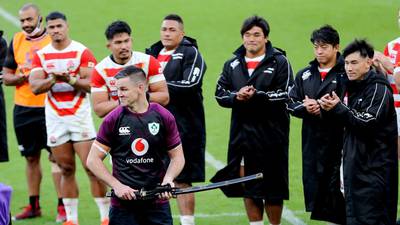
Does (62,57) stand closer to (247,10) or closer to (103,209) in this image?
(103,209)

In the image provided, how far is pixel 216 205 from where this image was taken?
1384 cm

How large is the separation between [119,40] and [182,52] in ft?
3.05

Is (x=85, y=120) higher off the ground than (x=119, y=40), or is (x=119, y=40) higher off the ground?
(x=119, y=40)

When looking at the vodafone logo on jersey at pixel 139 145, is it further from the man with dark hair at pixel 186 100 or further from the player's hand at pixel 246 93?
the man with dark hair at pixel 186 100

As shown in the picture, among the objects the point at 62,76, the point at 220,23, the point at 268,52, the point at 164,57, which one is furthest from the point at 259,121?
the point at 220,23

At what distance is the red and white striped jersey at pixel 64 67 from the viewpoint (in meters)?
12.5

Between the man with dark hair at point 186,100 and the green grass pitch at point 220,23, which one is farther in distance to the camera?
the green grass pitch at point 220,23

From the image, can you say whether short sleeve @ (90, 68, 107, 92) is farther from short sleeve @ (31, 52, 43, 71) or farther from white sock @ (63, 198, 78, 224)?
white sock @ (63, 198, 78, 224)

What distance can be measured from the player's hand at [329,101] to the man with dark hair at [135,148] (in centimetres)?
145

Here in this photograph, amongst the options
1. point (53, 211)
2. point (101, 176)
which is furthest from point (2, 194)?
point (53, 211)

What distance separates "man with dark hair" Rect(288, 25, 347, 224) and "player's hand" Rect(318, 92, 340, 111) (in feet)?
1.55

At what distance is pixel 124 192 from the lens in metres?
9.88

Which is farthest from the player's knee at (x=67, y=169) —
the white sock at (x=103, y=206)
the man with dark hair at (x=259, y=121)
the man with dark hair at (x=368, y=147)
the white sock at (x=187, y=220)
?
the man with dark hair at (x=368, y=147)

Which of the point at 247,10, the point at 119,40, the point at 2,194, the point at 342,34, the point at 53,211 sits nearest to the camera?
the point at 2,194
